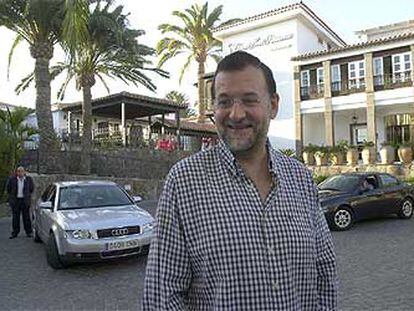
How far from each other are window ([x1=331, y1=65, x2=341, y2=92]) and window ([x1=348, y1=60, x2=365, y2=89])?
2.20ft

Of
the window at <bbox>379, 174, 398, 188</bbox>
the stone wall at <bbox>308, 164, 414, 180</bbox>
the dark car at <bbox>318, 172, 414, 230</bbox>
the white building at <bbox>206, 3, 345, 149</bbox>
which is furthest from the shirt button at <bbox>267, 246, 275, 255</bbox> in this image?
the white building at <bbox>206, 3, 345, 149</bbox>

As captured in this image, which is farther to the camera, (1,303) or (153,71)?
(153,71)

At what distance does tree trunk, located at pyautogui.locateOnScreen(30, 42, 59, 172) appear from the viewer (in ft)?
70.5

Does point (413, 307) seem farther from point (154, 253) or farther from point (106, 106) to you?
point (106, 106)

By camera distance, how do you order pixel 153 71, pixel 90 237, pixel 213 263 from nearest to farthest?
pixel 213 263 < pixel 90 237 < pixel 153 71

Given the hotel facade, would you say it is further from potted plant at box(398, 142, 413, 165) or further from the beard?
the beard

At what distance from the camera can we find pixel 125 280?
771 cm

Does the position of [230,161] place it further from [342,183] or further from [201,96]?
[201,96]

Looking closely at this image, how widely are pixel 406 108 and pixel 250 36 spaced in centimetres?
1189

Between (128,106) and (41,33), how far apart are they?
902 centimetres

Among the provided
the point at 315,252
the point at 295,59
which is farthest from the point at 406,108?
the point at 315,252

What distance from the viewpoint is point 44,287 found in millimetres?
7539

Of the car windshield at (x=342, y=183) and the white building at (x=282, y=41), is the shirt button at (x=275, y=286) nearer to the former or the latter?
the car windshield at (x=342, y=183)

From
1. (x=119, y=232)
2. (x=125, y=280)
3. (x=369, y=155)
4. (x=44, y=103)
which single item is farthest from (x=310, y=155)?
(x=125, y=280)
